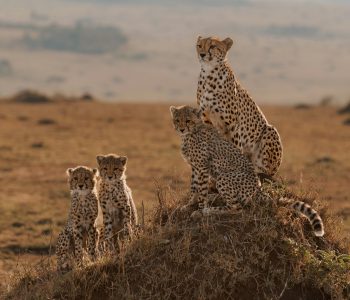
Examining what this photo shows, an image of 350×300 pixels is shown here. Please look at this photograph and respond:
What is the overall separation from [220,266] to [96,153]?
40.6ft

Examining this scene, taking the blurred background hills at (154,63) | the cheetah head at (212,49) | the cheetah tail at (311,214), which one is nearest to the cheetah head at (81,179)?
the cheetah head at (212,49)

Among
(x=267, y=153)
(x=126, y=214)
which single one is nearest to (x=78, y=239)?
(x=126, y=214)

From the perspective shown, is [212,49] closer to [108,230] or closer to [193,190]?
[193,190]

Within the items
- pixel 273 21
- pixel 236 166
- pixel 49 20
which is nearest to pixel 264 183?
pixel 236 166

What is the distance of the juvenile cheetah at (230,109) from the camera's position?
22.5 ft

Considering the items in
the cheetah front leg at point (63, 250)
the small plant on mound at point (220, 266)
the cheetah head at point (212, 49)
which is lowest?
the cheetah front leg at point (63, 250)

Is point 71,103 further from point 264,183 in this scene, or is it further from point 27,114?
point 264,183

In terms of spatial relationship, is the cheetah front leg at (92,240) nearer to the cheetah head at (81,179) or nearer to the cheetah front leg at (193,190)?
the cheetah head at (81,179)

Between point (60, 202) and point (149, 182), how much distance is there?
7.24ft

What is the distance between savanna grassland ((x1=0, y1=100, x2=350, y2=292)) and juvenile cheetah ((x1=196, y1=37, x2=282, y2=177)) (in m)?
0.37

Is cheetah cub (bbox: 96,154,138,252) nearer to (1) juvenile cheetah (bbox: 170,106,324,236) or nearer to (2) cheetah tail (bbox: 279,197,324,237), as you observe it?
(1) juvenile cheetah (bbox: 170,106,324,236)

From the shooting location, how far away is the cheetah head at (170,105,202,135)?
6.63 metres

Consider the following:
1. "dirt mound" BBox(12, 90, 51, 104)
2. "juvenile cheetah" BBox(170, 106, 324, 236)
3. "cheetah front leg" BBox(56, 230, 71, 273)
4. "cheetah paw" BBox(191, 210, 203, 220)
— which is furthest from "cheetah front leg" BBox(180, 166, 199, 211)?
"dirt mound" BBox(12, 90, 51, 104)

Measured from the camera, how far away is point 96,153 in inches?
715
